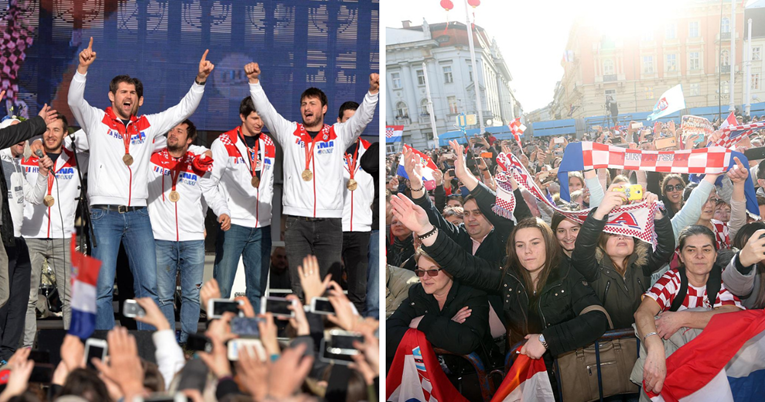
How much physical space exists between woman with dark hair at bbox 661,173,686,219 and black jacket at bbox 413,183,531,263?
0.63 metres

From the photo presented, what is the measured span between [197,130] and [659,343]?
7.35ft

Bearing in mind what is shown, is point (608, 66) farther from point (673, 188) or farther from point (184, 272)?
point (184, 272)

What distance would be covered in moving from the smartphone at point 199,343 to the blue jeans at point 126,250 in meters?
0.40

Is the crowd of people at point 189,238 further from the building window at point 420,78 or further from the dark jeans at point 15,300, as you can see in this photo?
the building window at point 420,78

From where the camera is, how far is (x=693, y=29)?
3.27 m

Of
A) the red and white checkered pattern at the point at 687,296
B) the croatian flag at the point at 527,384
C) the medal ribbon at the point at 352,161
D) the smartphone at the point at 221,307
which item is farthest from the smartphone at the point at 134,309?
the red and white checkered pattern at the point at 687,296

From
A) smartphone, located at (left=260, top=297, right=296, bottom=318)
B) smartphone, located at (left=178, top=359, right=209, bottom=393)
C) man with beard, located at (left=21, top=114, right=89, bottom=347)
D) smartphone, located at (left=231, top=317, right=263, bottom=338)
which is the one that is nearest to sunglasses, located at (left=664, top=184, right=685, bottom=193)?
smartphone, located at (left=260, top=297, right=296, bottom=318)

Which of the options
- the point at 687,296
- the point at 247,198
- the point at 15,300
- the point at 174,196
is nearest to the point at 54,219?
the point at 15,300

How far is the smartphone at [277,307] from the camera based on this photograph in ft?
8.32

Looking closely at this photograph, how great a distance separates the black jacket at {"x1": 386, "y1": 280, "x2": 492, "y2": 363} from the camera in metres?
3.23

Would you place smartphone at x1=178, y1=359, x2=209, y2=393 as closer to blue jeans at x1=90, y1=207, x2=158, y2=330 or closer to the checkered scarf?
blue jeans at x1=90, y1=207, x2=158, y2=330

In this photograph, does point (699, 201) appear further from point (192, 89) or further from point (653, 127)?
point (192, 89)

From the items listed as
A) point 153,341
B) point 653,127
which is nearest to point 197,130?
point 153,341

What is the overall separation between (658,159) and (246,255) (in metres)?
1.98
